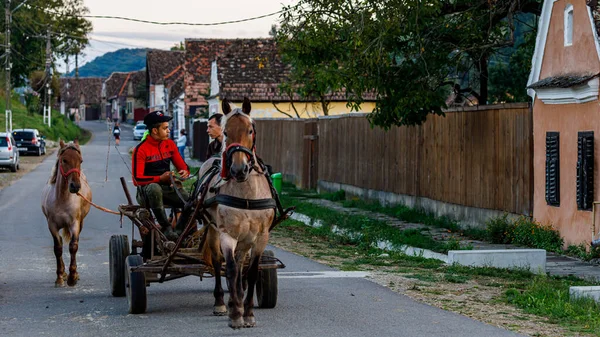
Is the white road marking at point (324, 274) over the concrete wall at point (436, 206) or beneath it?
beneath

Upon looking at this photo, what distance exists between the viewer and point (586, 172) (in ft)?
52.9

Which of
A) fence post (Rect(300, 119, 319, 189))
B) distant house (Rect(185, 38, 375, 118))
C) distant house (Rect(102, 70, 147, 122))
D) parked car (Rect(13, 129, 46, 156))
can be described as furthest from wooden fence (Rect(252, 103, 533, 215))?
distant house (Rect(102, 70, 147, 122))

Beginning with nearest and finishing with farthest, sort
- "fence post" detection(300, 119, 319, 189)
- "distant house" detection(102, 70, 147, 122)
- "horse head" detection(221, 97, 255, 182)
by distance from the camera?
1. "horse head" detection(221, 97, 255, 182)
2. "fence post" detection(300, 119, 319, 189)
3. "distant house" detection(102, 70, 147, 122)

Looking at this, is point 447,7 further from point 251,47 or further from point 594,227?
point 251,47

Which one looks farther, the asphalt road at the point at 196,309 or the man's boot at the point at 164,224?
the man's boot at the point at 164,224

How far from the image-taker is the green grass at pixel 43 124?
7262cm

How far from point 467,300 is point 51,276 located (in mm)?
5891

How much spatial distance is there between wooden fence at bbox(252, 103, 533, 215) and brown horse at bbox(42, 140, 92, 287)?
850 cm

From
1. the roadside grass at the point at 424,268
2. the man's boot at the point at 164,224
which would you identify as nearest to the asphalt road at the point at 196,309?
the man's boot at the point at 164,224

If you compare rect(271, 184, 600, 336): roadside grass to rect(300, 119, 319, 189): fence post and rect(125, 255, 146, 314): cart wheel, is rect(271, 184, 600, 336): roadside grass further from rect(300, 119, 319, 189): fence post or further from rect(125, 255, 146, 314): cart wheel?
rect(300, 119, 319, 189): fence post

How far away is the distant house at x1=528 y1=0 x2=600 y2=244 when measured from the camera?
16.1 meters

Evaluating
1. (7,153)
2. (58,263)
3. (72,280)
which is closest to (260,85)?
(7,153)

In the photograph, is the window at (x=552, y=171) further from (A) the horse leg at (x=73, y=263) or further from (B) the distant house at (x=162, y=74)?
(B) the distant house at (x=162, y=74)

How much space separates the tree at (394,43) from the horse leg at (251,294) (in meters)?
8.94
